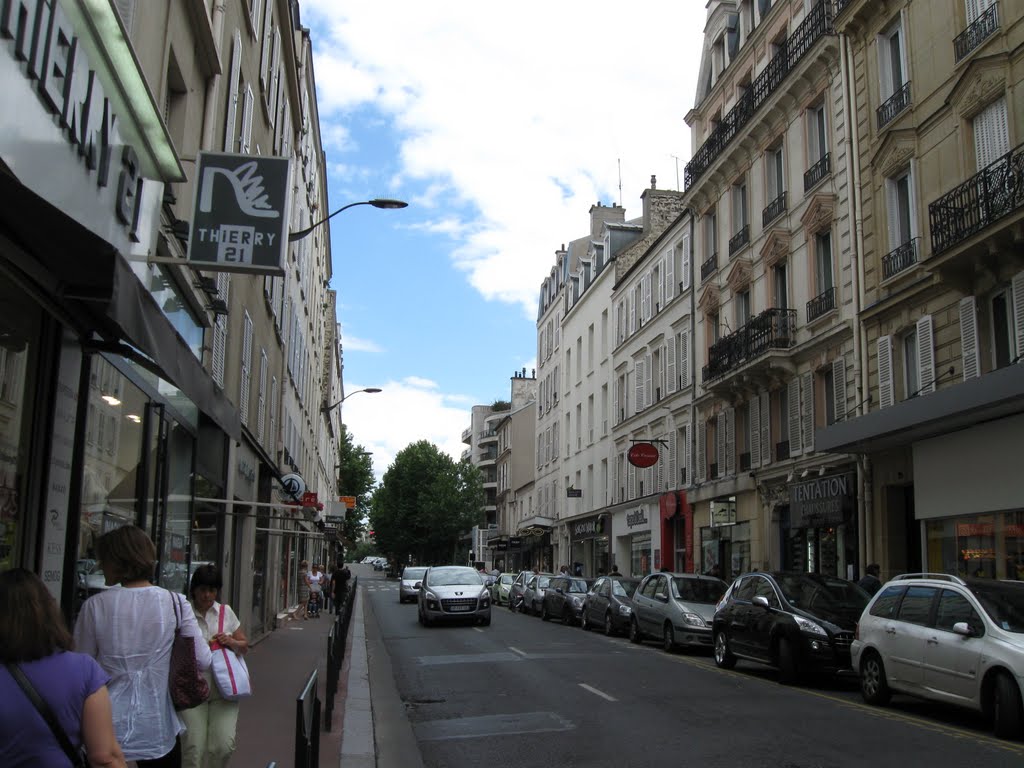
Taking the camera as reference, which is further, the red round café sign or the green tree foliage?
the green tree foliage

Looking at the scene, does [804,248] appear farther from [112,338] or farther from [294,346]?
[112,338]

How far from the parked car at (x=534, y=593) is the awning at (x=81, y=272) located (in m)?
26.1

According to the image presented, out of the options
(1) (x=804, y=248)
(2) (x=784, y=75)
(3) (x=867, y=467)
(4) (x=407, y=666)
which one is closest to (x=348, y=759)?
(4) (x=407, y=666)

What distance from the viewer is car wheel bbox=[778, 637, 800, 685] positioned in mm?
13438

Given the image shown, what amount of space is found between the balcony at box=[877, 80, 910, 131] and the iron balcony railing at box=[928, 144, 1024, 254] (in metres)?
3.40

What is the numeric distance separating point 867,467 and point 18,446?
691 inches

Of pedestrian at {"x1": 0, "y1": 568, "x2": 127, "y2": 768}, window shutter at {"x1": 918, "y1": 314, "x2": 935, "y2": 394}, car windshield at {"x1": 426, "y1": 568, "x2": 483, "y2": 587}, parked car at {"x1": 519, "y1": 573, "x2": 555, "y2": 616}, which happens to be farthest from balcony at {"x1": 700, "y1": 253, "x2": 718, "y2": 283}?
pedestrian at {"x1": 0, "y1": 568, "x2": 127, "y2": 768}

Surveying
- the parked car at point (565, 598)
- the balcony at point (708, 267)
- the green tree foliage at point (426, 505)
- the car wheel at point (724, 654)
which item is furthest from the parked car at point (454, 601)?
the green tree foliage at point (426, 505)

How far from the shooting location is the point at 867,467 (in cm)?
2023

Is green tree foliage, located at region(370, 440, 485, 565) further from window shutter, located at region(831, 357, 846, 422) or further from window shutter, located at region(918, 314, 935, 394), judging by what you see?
window shutter, located at region(918, 314, 935, 394)

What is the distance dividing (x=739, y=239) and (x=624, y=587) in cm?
1076

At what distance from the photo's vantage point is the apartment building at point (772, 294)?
22125 mm

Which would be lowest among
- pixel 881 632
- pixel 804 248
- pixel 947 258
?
pixel 881 632

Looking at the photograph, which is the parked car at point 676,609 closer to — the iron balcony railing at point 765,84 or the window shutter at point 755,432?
the window shutter at point 755,432
